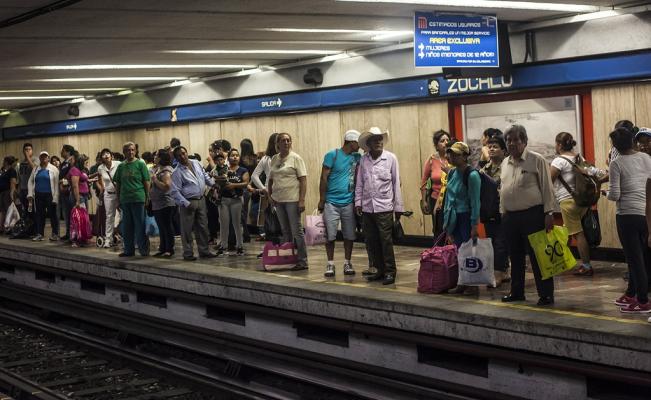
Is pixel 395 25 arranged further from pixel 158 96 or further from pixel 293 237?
pixel 158 96

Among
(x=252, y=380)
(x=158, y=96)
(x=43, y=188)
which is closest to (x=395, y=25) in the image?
(x=252, y=380)

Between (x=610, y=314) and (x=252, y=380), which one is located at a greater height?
(x=610, y=314)

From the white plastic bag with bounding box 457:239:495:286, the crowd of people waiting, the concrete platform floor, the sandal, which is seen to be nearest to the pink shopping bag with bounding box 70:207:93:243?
the crowd of people waiting

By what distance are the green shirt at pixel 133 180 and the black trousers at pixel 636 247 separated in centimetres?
820

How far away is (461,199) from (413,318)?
4.64ft

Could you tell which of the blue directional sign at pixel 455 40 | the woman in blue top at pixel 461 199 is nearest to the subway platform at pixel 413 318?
the woman in blue top at pixel 461 199

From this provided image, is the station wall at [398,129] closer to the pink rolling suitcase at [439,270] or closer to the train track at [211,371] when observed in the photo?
the pink rolling suitcase at [439,270]

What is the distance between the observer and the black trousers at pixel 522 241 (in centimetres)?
891

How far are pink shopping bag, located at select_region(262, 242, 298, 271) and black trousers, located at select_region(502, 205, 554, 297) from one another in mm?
4089

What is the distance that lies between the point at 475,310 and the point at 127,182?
297 inches

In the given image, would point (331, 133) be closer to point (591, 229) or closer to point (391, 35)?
point (391, 35)

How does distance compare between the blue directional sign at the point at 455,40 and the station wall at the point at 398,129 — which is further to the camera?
the station wall at the point at 398,129

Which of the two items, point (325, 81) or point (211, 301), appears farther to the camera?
point (325, 81)

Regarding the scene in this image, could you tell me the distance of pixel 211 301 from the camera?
12.2 meters
